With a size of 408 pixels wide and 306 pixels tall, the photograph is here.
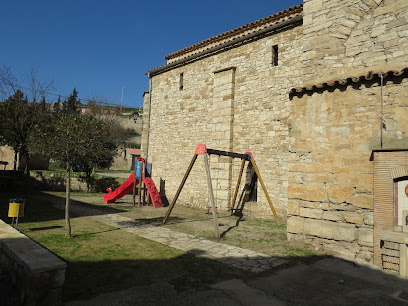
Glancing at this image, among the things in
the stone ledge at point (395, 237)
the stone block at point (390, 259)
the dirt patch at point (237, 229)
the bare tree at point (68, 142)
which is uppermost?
the bare tree at point (68, 142)

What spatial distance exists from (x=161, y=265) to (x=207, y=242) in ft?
6.51

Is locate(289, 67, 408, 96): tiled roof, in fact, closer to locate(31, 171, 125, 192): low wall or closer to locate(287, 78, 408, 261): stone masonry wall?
locate(287, 78, 408, 261): stone masonry wall

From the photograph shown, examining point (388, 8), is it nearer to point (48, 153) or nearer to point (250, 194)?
point (250, 194)

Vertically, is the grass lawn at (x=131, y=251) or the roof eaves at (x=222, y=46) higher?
the roof eaves at (x=222, y=46)

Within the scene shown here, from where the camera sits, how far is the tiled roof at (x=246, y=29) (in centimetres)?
1073

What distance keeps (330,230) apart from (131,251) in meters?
4.19

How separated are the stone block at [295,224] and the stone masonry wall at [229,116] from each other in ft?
9.94

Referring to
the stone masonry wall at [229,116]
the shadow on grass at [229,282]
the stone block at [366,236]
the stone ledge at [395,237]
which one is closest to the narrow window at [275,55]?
the stone masonry wall at [229,116]

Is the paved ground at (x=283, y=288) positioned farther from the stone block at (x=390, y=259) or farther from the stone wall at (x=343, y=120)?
the stone wall at (x=343, y=120)

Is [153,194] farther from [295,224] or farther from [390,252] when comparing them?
[390,252]

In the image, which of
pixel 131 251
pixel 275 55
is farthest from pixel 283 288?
pixel 275 55

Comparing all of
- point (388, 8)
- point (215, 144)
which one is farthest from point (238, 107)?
point (388, 8)

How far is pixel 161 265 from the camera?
4828 mm

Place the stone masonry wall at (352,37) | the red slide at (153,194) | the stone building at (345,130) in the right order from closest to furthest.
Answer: the stone building at (345,130), the stone masonry wall at (352,37), the red slide at (153,194)
